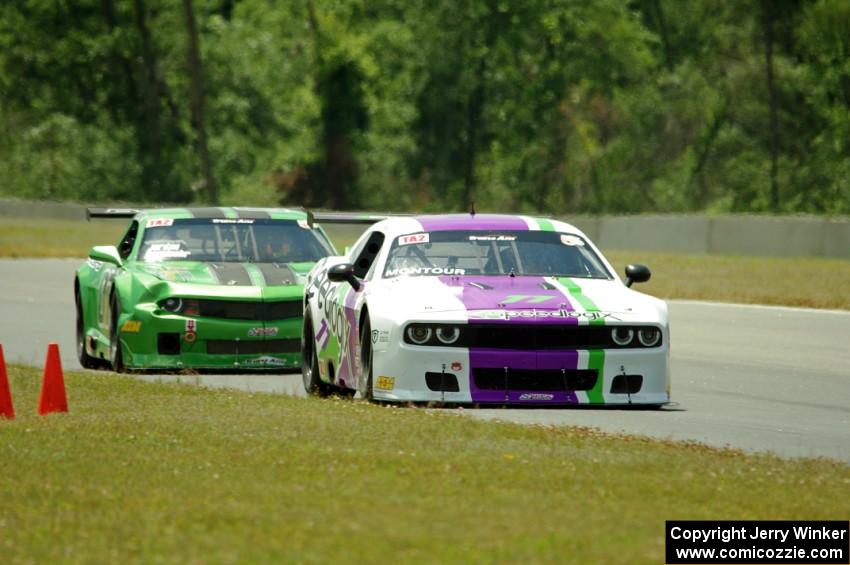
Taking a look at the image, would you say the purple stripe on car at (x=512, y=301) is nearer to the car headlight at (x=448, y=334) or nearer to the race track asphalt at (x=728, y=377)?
the car headlight at (x=448, y=334)

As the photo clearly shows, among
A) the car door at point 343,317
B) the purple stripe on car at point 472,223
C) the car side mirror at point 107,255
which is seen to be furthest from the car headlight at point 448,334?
the car side mirror at point 107,255

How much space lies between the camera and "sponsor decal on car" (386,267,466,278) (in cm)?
1263

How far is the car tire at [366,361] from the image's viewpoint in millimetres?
12109

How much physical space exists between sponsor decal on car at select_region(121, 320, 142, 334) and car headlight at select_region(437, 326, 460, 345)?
4.25 meters

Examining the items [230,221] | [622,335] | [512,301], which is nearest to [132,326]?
[230,221]

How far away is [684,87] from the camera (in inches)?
2346

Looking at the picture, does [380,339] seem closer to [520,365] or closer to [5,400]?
[520,365]

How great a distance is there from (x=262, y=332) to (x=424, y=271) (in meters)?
2.94

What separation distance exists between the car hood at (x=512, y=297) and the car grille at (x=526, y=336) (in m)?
0.08

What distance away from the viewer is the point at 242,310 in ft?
50.1

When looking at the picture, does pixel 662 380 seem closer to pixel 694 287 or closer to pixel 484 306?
pixel 484 306

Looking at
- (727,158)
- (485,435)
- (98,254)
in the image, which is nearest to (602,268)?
(485,435)

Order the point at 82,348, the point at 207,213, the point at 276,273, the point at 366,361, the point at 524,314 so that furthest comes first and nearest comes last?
1. the point at 82,348
2. the point at 207,213
3. the point at 276,273
4. the point at 366,361
5. the point at 524,314

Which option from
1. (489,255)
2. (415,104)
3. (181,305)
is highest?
(415,104)
